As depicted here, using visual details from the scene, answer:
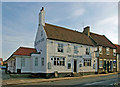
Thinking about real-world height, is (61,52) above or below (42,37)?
below

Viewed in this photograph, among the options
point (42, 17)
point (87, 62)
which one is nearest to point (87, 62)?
point (87, 62)

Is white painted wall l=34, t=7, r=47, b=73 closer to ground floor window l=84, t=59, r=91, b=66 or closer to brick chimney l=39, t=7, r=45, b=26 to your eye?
brick chimney l=39, t=7, r=45, b=26

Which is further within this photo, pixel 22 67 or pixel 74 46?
pixel 74 46

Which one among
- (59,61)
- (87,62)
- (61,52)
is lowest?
(87,62)

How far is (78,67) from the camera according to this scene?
23.2m

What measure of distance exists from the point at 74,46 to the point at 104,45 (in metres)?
9.21

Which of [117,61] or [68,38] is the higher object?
[68,38]

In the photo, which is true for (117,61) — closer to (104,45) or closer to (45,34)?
(104,45)

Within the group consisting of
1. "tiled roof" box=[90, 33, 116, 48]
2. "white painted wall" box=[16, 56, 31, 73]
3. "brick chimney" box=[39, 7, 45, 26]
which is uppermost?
"brick chimney" box=[39, 7, 45, 26]

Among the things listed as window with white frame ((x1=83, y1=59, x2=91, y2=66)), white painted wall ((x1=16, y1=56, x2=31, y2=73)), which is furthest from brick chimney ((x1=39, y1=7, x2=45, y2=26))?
window with white frame ((x1=83, y1=59, x2=91, y2=66))

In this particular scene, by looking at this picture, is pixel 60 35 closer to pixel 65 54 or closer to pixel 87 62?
pixel 65 54

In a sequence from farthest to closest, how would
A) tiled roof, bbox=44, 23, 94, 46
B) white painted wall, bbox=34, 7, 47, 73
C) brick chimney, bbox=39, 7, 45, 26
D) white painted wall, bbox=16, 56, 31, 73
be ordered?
1. brick chimney, bbox=39, 7, 45, 26
2. tiled roof, bbox=44, 23, 94, 46
3. white painted wall, bbox=16, 56, 31, 73
4. white painted wall, bbox=34, 7, 47, 73

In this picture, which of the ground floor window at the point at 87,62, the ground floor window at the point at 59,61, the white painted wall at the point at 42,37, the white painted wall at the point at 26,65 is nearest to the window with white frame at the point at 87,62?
the ground floor window at the point at 87,62

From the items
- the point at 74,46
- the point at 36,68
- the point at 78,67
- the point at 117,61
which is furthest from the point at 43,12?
the point at 117,61
